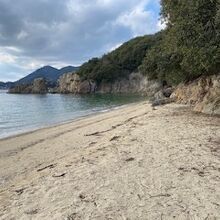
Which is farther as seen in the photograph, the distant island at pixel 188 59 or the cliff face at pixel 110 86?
the cliff face at pixel 110 86

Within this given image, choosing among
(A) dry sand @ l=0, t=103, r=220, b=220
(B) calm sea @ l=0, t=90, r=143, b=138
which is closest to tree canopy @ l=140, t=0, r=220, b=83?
(A) dry sand @ l=0, t=103, r=220, b=220

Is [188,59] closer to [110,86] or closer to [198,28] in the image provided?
[198,28]

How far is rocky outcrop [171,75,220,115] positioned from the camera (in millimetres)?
21719

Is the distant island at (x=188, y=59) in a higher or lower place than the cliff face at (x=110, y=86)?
higher

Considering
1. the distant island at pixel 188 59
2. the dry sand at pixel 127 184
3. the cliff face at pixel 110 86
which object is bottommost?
the cliff face at pixel 110 86

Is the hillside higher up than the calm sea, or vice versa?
the hillside

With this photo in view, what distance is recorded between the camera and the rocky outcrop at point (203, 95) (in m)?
21.7

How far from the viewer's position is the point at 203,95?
28.5 meters

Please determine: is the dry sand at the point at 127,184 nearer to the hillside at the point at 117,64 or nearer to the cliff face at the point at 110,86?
the cliff face at the point at 110,86

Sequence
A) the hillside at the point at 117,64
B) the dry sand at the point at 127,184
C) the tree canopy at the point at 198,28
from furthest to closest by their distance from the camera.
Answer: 1. the hillside at the point at 117,64
2. the tree canopy at the point at 198,28
3. the dry sand at the point at 127,184

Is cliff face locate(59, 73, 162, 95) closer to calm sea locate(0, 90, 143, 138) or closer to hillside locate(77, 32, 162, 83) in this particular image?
hillside locate(77, 32, 162, 83)

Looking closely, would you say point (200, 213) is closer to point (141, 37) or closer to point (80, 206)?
point (80, 206)

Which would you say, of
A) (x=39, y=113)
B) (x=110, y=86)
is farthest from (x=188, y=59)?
(x=110, y=86)

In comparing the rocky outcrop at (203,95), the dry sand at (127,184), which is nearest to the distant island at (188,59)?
the rocky outcrop at (203,95)
